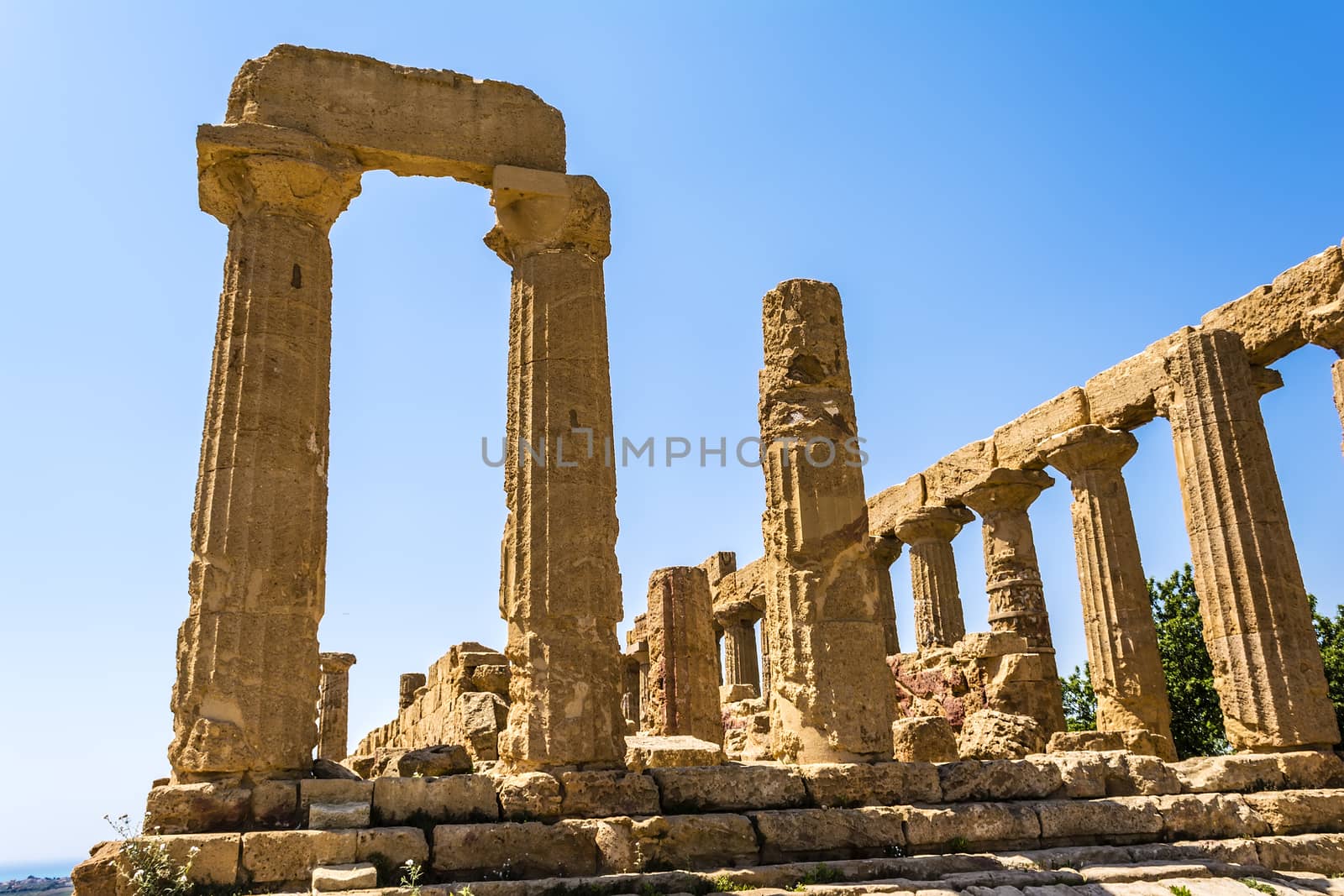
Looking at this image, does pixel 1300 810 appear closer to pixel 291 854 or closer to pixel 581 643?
pixel 581 643

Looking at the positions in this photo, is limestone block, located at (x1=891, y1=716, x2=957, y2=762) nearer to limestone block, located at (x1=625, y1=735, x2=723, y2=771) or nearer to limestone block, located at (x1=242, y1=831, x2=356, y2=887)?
limestone block, located at (x1=625, y1=735, x2=723, y2=771)

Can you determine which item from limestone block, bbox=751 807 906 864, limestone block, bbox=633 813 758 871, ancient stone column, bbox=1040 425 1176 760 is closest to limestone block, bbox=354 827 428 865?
limestone block, bbox=633 813 758 871

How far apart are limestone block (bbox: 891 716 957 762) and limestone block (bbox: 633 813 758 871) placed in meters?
3.46

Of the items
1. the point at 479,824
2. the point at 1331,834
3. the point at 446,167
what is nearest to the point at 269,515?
the point at 479,824

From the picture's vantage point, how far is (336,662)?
92.0ft

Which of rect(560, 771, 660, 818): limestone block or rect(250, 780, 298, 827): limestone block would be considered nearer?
rect(250, 780, 298, 827): limestone block

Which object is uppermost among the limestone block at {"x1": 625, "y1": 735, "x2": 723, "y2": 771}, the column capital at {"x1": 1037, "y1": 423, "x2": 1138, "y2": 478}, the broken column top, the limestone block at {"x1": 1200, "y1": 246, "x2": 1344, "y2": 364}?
the broken column top

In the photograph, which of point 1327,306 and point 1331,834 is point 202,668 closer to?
point 1331,834

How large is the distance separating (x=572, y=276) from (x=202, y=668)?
5081 mm

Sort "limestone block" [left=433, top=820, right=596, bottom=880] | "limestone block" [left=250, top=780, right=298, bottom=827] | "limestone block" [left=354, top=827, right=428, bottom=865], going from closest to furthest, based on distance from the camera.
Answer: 1. "limestone block" [left=354, top=827, right=428, bottom=865]
2. "limestone block" [left=433, top=820, right=596, bottom=880]
3. "limestone block" [left=250, top=780, right=298, bottom=827]

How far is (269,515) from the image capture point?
1000 centimetres

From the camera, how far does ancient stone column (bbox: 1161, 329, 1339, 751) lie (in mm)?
13039

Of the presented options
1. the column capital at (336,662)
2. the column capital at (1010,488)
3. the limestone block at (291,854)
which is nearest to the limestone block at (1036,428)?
the column capital at (1010,488)

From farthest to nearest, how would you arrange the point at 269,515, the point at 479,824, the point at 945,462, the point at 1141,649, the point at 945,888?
1. the point at 945,462
2. the point at 1141,649
3. the point at 269,515
4. the point at 479,824
5. the point at 945,888
